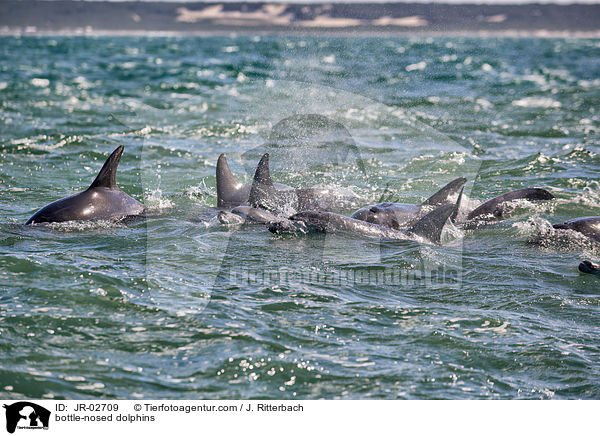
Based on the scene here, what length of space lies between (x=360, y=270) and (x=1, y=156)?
29.8 feet

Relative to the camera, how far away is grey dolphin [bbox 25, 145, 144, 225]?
798 cm

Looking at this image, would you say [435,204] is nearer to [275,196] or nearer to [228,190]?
[275,196]

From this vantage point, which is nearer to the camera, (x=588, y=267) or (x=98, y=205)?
(x=588, y=267)

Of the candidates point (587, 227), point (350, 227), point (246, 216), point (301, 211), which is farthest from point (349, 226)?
point (587, 227)

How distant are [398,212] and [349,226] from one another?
3.17ft

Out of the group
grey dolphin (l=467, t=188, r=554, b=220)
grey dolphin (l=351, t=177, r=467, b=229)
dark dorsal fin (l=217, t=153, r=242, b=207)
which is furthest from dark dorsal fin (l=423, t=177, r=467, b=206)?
dark dorsal fin (l=217, t=153, r=242, b=207)

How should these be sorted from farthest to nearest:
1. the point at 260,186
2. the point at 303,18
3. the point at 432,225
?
the point at 303,18 → the point at 260,186 → the point at 432,225

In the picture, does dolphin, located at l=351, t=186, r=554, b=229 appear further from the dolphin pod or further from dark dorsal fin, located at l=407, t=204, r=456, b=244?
dark dorsal fin, located at l=407, t=204, r=456, b=244

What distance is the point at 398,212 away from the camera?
27.8ft

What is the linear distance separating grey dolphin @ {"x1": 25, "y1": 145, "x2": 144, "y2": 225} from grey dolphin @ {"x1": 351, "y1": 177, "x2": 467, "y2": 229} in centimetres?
278

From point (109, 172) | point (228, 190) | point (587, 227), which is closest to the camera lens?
point (587, 227)

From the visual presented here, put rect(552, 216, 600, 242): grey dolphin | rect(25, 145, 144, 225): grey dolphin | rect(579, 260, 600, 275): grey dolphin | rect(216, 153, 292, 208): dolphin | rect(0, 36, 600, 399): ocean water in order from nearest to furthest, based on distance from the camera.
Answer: rect(0, 36, 600, 399): ocean water, rect(579, 260, 600, 275): grey dolphin, rect(552, 216, 600, 242): grey dolphin, rect(25, 145, 144, 225): grey dolphin, rect(216, 153, 292, 208): dolphin

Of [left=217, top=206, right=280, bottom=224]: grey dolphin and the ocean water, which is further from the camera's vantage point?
[left=217, top=206, right=280, bottom=224]: grey dolphin
